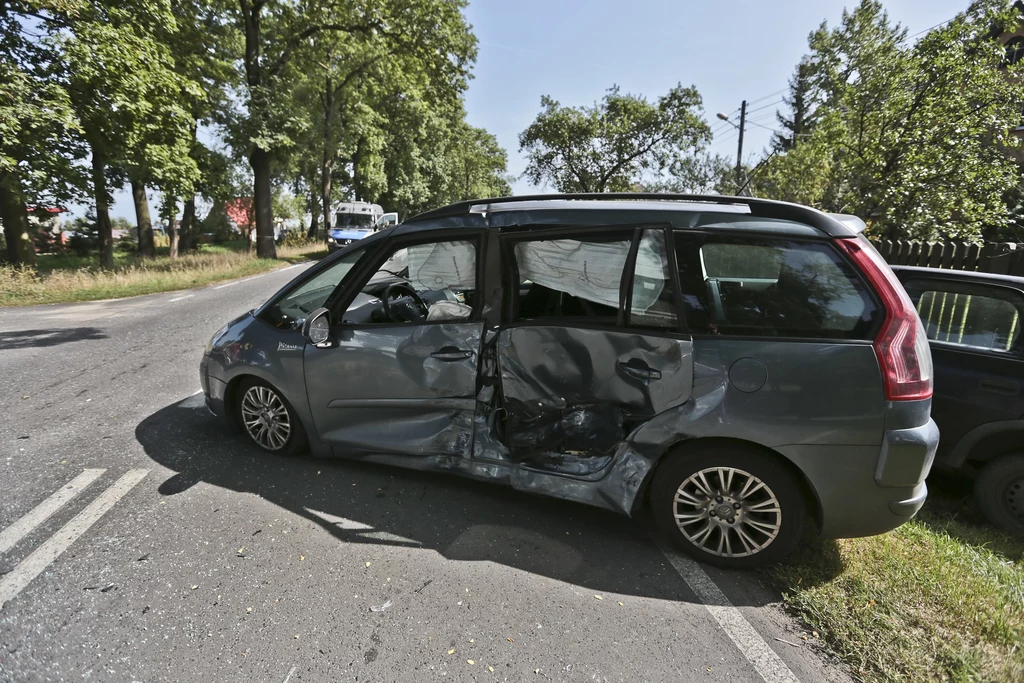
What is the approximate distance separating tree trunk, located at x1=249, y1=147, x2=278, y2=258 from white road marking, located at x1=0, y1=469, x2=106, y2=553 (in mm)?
21045

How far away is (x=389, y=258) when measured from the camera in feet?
11.8

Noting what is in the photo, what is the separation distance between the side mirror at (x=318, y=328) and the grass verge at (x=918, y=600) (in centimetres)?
300

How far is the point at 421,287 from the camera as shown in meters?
3.69

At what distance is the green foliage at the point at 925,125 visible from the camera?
26.3 ft

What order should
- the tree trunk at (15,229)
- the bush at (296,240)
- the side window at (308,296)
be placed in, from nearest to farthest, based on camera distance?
the side window at (308,296) < the tree trunk at (15,229) < the bush at (296,240)

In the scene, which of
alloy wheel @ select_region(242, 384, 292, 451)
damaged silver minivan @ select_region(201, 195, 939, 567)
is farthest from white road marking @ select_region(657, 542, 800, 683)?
alloy wheel @ select_region(242, 384, 292, 451)

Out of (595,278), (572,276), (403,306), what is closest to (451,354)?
(403,306)

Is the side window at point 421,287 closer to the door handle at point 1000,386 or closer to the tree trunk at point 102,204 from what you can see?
the door handle at point 1000,386

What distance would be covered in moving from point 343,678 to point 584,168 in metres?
32.5

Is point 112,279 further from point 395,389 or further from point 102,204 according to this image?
point 395,389

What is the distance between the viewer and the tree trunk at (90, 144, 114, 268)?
15.9 metres

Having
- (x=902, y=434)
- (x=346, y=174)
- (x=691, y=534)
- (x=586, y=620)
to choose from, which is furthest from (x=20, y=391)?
(x=346, y=174)

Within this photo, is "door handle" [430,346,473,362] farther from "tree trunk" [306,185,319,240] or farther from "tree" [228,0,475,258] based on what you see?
"tree trunk" [306,185,319,240]

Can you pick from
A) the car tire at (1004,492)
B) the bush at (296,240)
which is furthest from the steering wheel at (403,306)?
the bush at (296,240)
